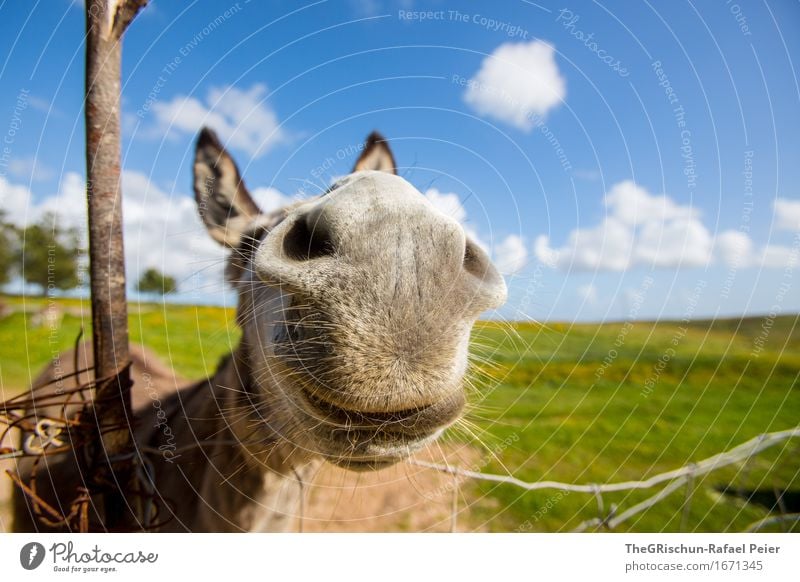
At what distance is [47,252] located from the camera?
207 cm

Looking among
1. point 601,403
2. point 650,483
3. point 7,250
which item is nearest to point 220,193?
point 7,250

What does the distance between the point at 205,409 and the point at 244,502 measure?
1.51ft

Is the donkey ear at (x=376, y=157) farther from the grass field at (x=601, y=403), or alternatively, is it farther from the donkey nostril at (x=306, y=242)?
the donkey nostril at (x=306, y=242)

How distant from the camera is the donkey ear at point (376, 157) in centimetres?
233

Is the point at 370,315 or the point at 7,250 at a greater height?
the point at 7,250

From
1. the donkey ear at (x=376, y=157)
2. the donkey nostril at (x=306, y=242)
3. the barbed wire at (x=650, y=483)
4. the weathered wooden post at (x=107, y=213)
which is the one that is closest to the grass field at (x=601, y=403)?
the barbed wire at (x=650, y=483)

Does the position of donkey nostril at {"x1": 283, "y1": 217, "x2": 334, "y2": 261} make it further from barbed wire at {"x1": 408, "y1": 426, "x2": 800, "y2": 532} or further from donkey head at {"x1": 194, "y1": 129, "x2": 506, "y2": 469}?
barbed wire at {"x1": 408, "y1": 426, "x2": 800, "y2": 532}

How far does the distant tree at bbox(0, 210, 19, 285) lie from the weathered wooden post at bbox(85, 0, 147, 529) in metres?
0.96

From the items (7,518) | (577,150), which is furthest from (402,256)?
(7,518)

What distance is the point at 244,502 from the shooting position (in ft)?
5.85

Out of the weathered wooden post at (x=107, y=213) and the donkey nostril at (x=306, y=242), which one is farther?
the weathered wooden post at (x=107, y=213)

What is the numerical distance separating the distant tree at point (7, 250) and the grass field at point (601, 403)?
378 millimetres

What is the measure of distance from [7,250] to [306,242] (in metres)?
2.16

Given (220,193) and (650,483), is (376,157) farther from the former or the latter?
(650,483)
